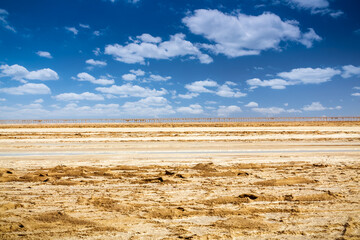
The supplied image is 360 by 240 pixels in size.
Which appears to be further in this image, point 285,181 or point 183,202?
point 285,181

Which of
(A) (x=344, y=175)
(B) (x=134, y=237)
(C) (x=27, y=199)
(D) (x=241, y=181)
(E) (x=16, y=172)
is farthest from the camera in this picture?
(E) (x=16, y=172)

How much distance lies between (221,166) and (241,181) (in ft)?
7.11

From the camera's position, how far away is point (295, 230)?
12.8 feet

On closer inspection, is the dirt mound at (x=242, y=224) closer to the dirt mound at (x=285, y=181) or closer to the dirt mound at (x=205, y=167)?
the dirt mound at (x=285, y=181)

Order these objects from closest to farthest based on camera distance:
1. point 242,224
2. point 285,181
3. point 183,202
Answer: point 242,224 → point 183,202 → point 285,181

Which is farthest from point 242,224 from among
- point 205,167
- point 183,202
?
point 205,167

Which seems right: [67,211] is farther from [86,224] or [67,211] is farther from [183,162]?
[183,162]

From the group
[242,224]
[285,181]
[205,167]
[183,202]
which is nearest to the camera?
[242,224]

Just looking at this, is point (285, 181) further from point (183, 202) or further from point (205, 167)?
point (183, 202)

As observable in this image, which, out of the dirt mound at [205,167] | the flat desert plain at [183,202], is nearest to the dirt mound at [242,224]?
the flat desert plain at [183,202]

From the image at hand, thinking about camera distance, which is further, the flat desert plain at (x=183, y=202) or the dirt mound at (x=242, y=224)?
the dirt mound at (x=242, y=224)

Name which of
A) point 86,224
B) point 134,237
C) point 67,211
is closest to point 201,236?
point 134,237

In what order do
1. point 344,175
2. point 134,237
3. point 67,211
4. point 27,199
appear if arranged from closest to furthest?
point 134,237 → point 67,211 → point 27,199 → point 344,175

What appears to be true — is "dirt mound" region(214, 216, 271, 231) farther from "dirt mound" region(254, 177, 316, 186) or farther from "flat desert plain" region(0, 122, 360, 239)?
"dirt mound" region(254, 177, 316, 186)
